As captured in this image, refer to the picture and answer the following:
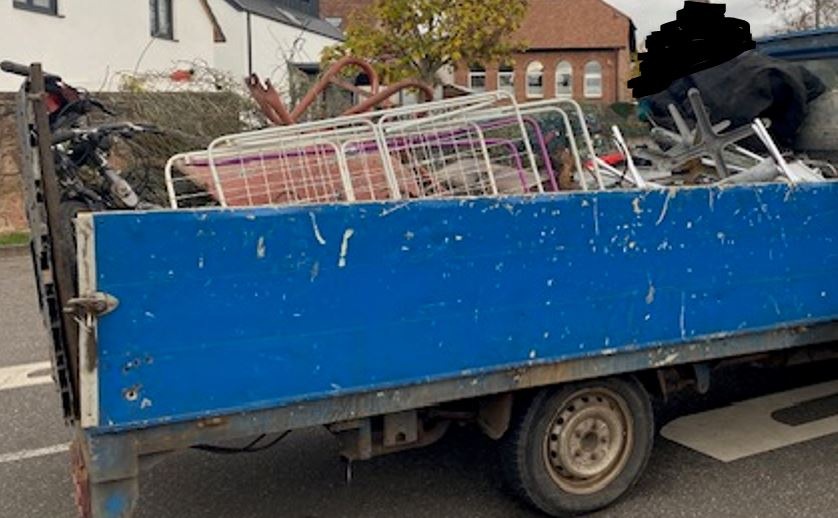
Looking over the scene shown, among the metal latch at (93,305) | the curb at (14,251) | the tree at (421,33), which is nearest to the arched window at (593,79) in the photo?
the tree at (421,33)

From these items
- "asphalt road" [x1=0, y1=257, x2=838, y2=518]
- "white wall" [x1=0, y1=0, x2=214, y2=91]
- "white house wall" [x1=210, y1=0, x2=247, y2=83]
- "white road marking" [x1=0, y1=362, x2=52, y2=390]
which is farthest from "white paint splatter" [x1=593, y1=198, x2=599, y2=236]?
"white house wall" [x1=210, y1=0, x2=247, y2=83]

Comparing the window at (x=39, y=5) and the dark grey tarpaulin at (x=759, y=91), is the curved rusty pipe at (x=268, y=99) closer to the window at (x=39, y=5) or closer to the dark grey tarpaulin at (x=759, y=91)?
the dark grey tarpaulin at (x=759, y=91)

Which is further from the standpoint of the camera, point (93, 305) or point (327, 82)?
point (327, 82)

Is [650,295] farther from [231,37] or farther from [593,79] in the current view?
[593,79]

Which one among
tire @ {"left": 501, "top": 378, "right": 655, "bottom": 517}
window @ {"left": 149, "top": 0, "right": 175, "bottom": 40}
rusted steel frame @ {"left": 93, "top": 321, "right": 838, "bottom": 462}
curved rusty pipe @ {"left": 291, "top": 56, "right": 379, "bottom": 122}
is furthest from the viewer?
window @ {"left": 149, "top": 0, "right": 175, "bottom": 40}

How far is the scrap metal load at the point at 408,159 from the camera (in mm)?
3477

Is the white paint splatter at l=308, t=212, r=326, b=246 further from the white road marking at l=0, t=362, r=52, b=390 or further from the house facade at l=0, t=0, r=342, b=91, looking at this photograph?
the house facade at l=0, t=0, r=342, b=91

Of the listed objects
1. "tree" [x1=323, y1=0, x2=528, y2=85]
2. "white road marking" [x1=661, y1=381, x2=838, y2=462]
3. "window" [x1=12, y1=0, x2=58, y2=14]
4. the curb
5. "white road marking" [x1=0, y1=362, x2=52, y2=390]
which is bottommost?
the curb

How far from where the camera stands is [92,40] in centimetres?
2069

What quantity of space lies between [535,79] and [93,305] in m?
47.5

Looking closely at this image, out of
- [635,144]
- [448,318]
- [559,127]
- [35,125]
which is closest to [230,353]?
[448,318]

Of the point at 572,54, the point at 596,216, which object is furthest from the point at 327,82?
the point at 572,54

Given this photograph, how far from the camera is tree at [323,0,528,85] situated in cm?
1809

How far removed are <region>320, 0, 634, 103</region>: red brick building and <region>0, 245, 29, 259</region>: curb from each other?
3630 cm
